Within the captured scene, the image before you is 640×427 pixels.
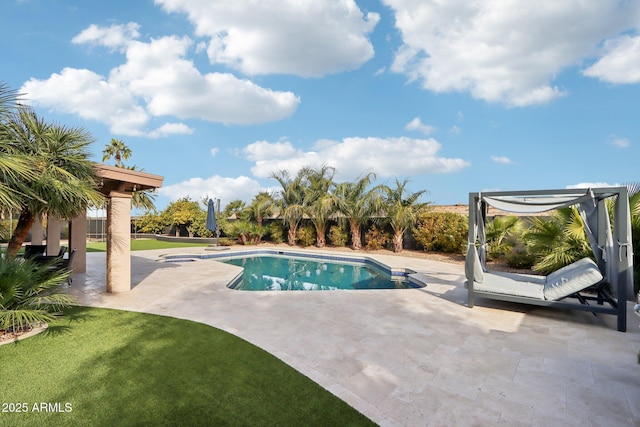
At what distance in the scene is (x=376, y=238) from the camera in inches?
732

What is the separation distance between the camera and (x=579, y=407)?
3160 mm

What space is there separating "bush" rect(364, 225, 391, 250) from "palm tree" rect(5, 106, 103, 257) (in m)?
14.6

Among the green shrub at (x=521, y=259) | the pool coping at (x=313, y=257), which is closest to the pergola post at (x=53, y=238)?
the pool coping at (x=313, y=257)

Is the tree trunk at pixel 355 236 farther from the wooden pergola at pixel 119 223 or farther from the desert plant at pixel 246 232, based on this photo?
the wooden pergola at pixel 119 223

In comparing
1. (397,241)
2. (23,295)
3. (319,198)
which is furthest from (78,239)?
(397,241)

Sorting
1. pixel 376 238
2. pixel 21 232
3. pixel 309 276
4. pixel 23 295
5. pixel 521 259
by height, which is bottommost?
pixel 309 276

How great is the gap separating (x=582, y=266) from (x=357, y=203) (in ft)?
41.2

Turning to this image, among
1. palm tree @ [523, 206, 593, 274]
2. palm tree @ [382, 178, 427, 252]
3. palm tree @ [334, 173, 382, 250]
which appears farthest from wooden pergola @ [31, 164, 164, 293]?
palm tree @ [382, 178, 427, 252]

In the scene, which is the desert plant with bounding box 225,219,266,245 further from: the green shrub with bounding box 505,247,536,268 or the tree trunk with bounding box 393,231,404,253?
the green shrub with bounding box 505,247,536,268

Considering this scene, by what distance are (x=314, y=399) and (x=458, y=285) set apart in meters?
7.20

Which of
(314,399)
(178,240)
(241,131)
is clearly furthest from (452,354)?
(178,240)

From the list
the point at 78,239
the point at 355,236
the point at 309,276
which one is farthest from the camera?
the point at 355,236

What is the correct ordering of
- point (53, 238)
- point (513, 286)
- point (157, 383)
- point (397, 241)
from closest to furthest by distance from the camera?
point (157, 383) → point (513, 286) → point (53, 238) → point (397, 241)

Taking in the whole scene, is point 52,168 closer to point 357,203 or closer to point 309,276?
point 309,276
